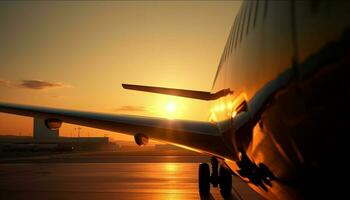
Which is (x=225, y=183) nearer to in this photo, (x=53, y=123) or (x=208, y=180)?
(x=208, y=180)

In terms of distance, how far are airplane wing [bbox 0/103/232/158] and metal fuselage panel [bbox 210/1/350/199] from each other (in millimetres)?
4908

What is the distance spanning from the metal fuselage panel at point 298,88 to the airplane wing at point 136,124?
16.1 ft

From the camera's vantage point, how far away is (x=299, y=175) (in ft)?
8.85

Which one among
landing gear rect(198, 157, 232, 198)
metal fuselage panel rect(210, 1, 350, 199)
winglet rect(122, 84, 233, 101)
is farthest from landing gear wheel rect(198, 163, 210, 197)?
metal fuselage panel rect(210, 1, 350, 199)

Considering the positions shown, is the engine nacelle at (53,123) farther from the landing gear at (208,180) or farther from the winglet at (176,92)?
the landing gear at (208,180)

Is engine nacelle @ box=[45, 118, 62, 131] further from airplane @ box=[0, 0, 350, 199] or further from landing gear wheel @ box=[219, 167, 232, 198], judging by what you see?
airplane @ box=[0, 0, 350, 199]

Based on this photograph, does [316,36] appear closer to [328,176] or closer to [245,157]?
[328,176]

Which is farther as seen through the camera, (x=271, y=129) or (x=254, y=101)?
(x=254, y=101)

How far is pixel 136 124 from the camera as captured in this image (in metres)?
9.95

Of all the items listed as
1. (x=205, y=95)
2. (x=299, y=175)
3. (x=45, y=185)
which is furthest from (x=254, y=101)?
(x=45, y=185)

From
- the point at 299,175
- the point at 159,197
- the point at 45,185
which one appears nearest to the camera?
the point at 299,175

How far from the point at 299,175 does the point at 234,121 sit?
6.25ft

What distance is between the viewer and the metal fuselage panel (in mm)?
1901

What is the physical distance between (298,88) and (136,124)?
7917 mm
